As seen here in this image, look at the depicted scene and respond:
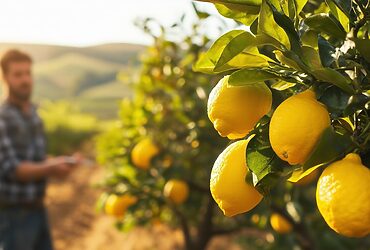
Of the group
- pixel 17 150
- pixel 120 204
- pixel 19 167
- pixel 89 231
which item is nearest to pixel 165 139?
pixel 120 204

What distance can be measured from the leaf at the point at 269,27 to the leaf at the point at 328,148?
13 cm

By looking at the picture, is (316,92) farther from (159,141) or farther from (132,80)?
(132,80)

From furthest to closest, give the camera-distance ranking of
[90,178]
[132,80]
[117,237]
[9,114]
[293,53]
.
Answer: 1. [90,178]
2. [117,237]
3. [9,114]
4. [132,80]
5. [293,53]

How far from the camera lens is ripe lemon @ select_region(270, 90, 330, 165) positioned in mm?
564

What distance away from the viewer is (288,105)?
0.58 metres

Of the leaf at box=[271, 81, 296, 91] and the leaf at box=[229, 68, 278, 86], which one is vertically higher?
the leaf at box=[229, 68, 278, 86]

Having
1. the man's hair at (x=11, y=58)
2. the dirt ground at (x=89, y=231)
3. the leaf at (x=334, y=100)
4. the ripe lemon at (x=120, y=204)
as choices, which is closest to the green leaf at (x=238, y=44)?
the leaf at (x=334, y=100)

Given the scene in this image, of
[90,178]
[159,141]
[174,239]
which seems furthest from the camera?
[90,178]

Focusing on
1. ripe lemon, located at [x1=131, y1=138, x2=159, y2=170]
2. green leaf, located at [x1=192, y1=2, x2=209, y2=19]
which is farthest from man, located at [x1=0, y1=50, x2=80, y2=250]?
green leaf, located at [x1=192, y1=2, x2=209, y2=19]

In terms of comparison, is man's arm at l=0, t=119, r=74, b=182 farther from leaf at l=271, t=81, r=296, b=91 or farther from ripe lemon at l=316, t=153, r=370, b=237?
ripe lemon at l=316, t=153, r=370, b=237

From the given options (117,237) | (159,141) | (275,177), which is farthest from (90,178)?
(275,177)

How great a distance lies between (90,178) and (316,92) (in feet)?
24.0

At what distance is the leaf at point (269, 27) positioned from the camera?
0.59 meters

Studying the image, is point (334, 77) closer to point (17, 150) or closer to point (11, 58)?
point (17, 150)
